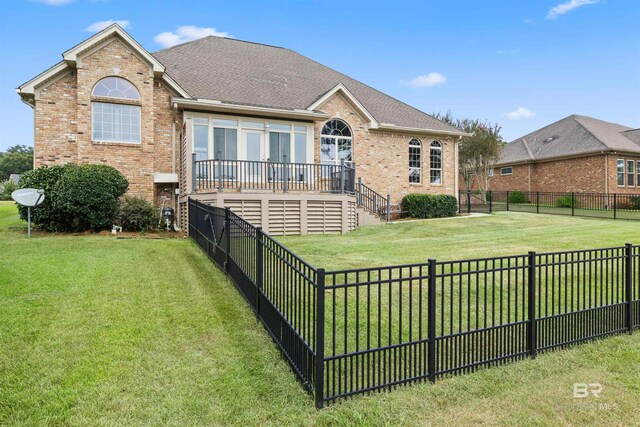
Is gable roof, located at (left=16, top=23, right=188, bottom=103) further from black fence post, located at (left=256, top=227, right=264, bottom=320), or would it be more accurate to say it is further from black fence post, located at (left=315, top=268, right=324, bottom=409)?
black fence post, located at (left=315, top=268, right=324, bottom=409)


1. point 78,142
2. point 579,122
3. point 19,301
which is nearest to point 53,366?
point 19,301

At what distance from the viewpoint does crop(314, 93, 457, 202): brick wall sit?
57.2 ft

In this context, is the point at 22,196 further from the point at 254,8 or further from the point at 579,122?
the point at 579,122

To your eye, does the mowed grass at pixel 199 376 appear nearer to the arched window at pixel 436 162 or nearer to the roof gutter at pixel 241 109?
the roof gutter at pixel 241 109

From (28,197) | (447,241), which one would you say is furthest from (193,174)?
(447,241)

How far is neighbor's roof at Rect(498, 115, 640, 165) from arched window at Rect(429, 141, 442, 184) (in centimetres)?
1284

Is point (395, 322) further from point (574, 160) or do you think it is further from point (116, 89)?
point (574, 160)

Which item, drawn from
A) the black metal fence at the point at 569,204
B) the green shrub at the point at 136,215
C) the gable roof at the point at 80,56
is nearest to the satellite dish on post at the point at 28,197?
the green shrub at the point at 136,215

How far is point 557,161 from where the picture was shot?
92.7 ft

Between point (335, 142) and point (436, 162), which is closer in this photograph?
point (335, 142)

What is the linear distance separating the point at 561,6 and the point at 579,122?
12324mm

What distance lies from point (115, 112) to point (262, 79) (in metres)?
6.63

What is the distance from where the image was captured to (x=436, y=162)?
20.1 meters

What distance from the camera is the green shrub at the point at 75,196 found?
11.7 meters
